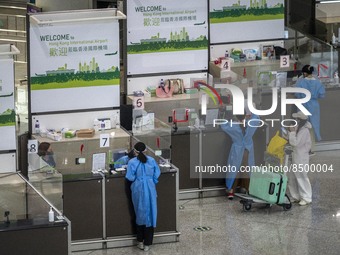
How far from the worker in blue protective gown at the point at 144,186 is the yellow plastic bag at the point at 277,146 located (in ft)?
8.92

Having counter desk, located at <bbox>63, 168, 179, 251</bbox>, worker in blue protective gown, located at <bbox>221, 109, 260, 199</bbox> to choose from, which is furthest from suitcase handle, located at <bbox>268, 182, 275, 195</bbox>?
counter desk, located at <bbox>63, 168, 179, 251</bbox>

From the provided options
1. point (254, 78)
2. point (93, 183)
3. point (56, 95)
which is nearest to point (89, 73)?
point (56, 95)

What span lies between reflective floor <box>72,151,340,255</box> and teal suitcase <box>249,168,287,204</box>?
22 cm

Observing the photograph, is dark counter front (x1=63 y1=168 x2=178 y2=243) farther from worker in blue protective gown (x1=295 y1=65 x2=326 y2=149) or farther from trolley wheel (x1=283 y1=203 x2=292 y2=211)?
worker in blue protective gown (x1=295 y1=65 x2=326 y2=149)

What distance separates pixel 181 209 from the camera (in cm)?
1653

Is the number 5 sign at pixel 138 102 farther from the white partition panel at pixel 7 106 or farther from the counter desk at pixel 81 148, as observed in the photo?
the white partition panel at pixel 7 106

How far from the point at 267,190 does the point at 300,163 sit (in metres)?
0.71

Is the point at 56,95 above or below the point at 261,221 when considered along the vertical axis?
above

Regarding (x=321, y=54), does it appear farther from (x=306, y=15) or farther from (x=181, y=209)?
(x=181, y=209)

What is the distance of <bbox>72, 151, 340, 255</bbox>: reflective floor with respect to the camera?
14891 mm

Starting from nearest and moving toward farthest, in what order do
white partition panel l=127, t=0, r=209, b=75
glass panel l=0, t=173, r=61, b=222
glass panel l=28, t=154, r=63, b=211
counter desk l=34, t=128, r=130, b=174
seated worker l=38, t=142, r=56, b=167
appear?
glass panel l=0, t=173, r=61, b=222 → glass panel l=28, t=154, r=63, b=211 → counter desk l=34, t=128, r=130, b=174 → seated worker l=38, t=142, r=56, b=167 → white partition panel l=127, t=0, r=209, b=75

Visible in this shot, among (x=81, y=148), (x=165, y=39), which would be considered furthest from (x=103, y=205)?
(x=165, y=39)

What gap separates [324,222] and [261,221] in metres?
0.87

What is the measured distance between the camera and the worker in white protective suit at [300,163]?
16.5 meters
